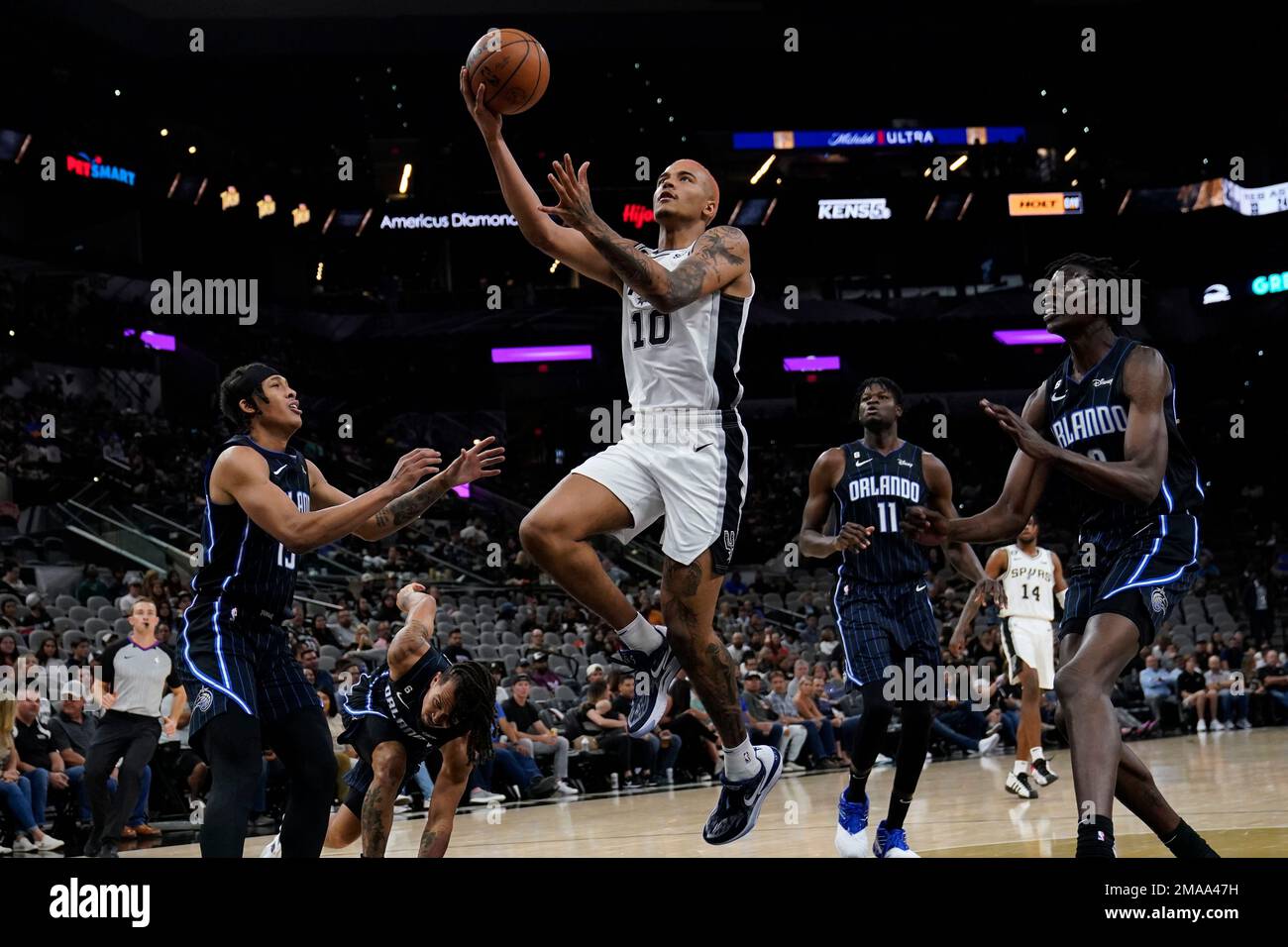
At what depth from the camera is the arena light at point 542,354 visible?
28.5 metres

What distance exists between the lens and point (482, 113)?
15.6ft

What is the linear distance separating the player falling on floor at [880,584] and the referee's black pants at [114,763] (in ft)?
15.1

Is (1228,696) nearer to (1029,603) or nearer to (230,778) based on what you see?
(1029,603)

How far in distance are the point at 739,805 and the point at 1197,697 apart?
13923 millimetres

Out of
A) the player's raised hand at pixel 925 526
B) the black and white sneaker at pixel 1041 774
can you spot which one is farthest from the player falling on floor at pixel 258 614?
the black and white sneaker at pixel 1041 774

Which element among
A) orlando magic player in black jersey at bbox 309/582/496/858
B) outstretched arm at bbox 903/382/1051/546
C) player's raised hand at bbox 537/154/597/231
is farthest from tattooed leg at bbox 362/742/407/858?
player's raised hand at bbox 537/154/597/231

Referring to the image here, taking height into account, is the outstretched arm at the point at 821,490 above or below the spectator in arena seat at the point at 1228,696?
above

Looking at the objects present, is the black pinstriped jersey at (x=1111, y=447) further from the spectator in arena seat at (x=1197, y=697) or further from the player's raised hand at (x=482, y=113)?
the spectator in arena seat at (x=1197, y=697)

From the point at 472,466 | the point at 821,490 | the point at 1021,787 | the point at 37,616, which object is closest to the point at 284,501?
the point at 472,466

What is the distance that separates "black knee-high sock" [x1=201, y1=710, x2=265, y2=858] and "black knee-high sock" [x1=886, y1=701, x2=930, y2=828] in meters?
3.14

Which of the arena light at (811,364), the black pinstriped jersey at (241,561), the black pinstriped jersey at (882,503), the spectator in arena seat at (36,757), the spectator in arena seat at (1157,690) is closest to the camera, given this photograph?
the black pinstriped jersey at (241,561)

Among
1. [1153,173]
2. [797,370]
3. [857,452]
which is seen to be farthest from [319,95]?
[857,452]

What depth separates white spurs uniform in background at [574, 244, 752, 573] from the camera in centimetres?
483

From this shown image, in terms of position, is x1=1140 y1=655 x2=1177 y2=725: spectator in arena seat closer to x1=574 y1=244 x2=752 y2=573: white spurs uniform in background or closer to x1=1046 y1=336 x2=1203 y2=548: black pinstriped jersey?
x1=1046 y1=336 x2=1203 y2=548: black pinstriped jersey
